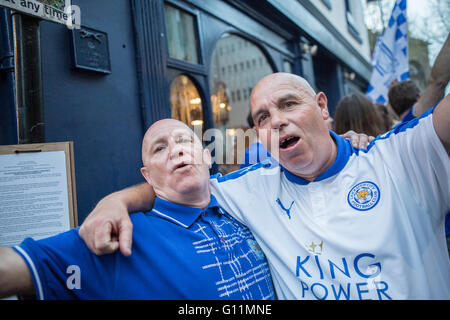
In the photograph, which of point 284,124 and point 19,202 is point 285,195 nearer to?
point 284,124

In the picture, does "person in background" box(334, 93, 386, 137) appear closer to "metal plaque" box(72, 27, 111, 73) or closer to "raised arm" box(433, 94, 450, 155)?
"raised arm" box(433, 94, 450, 155)

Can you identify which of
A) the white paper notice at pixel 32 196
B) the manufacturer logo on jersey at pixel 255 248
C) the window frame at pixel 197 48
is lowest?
the manufacturer logo on jersey at pixel 255 248

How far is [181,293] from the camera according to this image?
1320 millimetres

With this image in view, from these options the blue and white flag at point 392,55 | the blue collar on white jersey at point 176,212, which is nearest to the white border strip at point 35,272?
the blue collar on white jersey at point 176,212

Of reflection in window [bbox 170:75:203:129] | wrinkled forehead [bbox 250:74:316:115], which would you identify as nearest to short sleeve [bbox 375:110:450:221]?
wrinkled forehead [bbox 250:74:316:115]

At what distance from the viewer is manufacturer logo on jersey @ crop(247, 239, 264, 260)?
1.60 meters

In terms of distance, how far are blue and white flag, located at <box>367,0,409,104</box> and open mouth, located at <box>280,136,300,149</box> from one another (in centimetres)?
415

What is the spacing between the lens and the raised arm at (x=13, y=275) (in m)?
1.11

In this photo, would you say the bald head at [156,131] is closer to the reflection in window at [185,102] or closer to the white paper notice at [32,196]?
the white paper notice at [32,196]

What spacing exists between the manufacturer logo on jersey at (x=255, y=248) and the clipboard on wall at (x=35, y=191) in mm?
912

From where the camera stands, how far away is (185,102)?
3.86m

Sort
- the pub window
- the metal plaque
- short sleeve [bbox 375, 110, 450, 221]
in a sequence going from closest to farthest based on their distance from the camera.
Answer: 1. short sleeve [bbox 375, 110, 450, 221]
2. the metal plaque
3. the pub window
